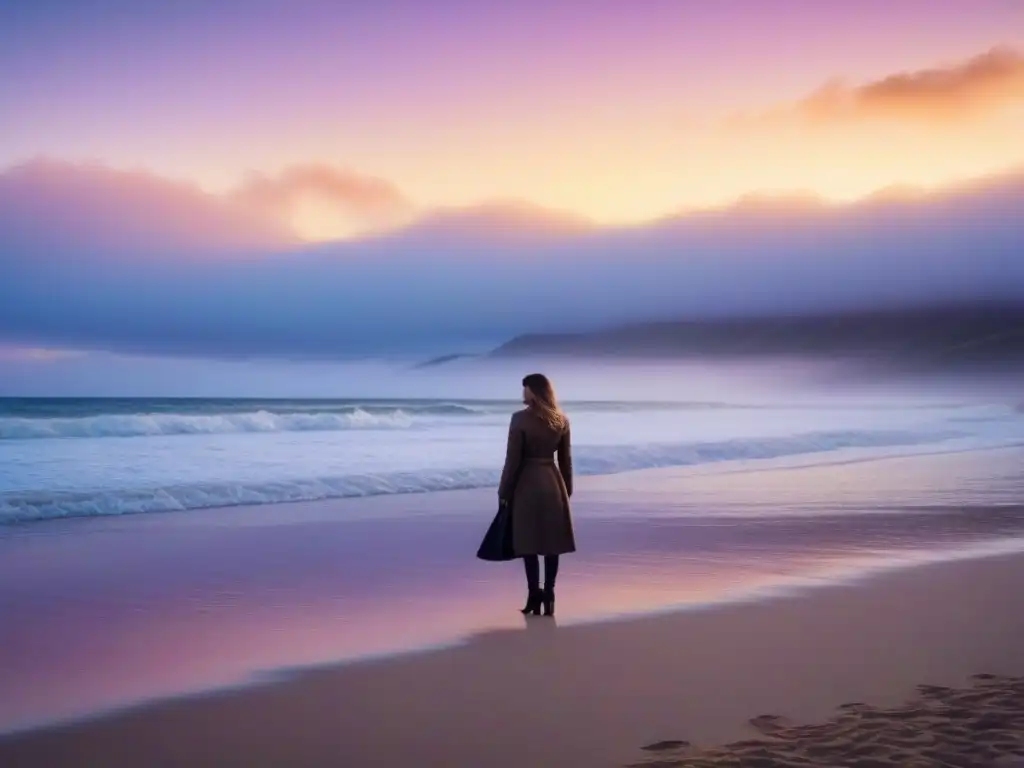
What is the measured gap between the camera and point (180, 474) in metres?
18.5

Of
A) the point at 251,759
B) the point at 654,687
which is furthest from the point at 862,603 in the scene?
the point at 251,759

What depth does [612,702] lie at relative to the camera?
551 cm

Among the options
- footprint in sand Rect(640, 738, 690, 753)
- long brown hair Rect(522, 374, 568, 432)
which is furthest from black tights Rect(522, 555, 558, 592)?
footprint in sand Rect(640, 738, 690, 753)

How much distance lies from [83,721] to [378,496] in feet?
36.3

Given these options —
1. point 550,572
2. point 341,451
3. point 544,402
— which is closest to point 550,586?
point 550,572

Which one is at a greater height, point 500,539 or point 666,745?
point 500,539

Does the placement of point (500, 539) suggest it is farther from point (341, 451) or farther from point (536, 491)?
point (341, 451)

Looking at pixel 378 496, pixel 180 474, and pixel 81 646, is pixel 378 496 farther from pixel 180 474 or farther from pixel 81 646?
pixel 81 646

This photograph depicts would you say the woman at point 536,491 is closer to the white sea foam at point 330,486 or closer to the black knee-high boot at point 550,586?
the black knee-high boot at point 550,586

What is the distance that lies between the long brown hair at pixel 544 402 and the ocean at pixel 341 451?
7.92 meters

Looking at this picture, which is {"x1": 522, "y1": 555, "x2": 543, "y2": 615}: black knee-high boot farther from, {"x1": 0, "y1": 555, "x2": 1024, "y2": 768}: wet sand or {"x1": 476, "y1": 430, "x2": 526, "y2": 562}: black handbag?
{"x1": 0, "y1": 555, "x2": 1024, "y2": 768}: wet sand

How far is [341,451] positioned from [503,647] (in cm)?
1850

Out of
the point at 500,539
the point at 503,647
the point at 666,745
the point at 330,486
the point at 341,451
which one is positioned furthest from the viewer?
the point at 341,451

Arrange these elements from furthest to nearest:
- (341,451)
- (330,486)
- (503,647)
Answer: (341,451), (330,486), (503,647)
